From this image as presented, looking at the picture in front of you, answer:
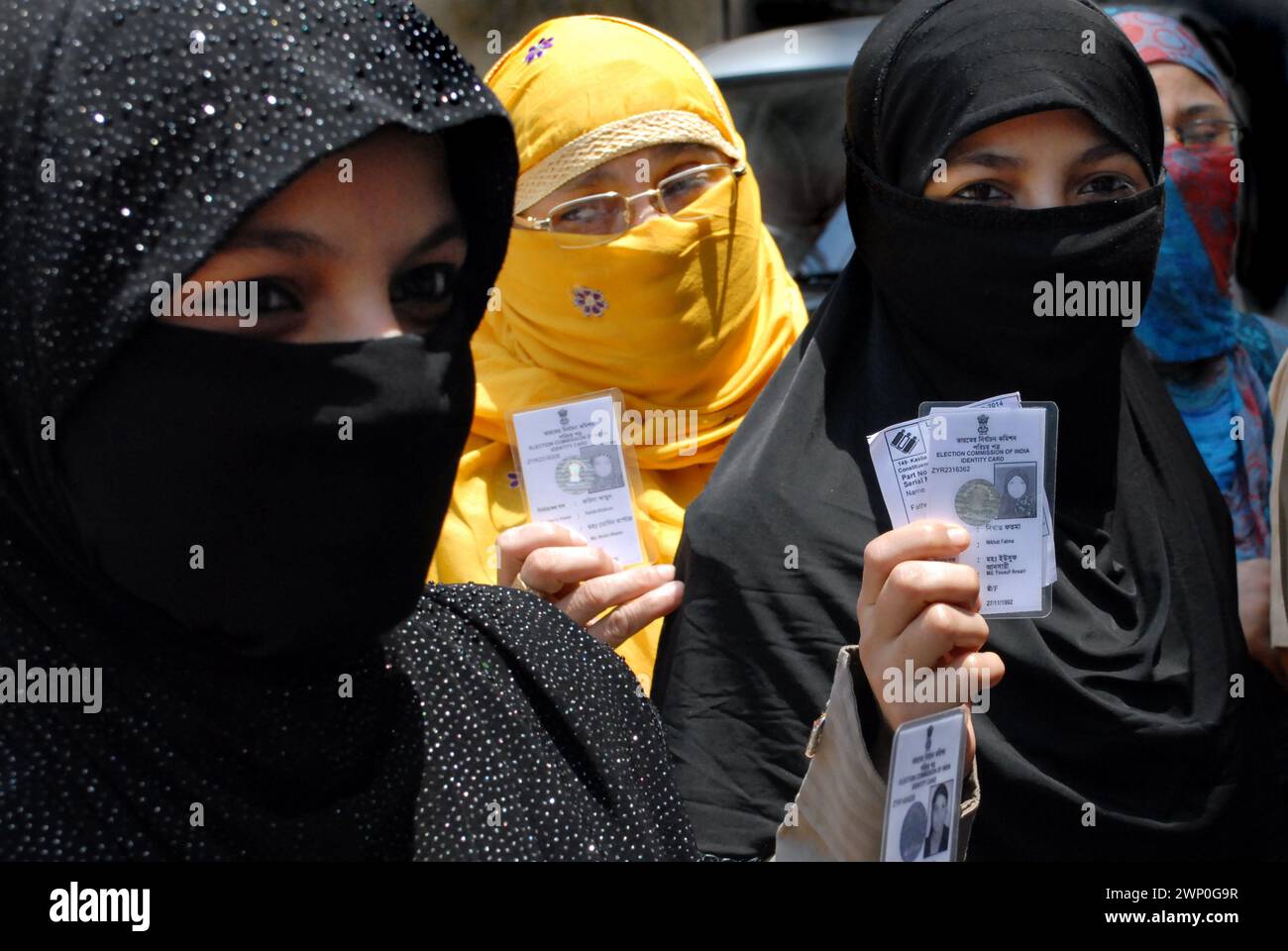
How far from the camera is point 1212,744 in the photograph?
234cm

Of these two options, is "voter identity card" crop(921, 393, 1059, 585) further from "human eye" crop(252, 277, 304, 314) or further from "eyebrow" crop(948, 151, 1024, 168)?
"human eye" crop(252, 277, 304, 314)

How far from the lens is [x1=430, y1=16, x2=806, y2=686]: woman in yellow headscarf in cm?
292

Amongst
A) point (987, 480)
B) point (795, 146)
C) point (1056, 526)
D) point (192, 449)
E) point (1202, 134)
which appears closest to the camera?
point (192, 449)

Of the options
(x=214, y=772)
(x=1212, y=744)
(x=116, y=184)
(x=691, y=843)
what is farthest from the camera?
(x=1212, y=744)

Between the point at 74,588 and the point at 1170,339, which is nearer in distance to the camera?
the point at 74,588

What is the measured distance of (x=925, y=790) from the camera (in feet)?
5.48

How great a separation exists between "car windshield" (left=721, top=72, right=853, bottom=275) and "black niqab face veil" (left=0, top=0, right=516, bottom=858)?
4282mm

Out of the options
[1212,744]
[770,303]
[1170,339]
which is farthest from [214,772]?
[1170,339]

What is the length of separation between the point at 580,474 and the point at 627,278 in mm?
662

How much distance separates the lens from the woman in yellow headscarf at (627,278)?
2920 mm

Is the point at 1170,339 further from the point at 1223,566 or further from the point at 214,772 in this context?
the point at 214,772

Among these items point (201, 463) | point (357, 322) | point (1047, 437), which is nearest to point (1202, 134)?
point (1047, 437)

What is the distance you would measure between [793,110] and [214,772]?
4.93 metres

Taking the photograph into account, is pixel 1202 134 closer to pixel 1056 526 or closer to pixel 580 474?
pixel 1056 526
